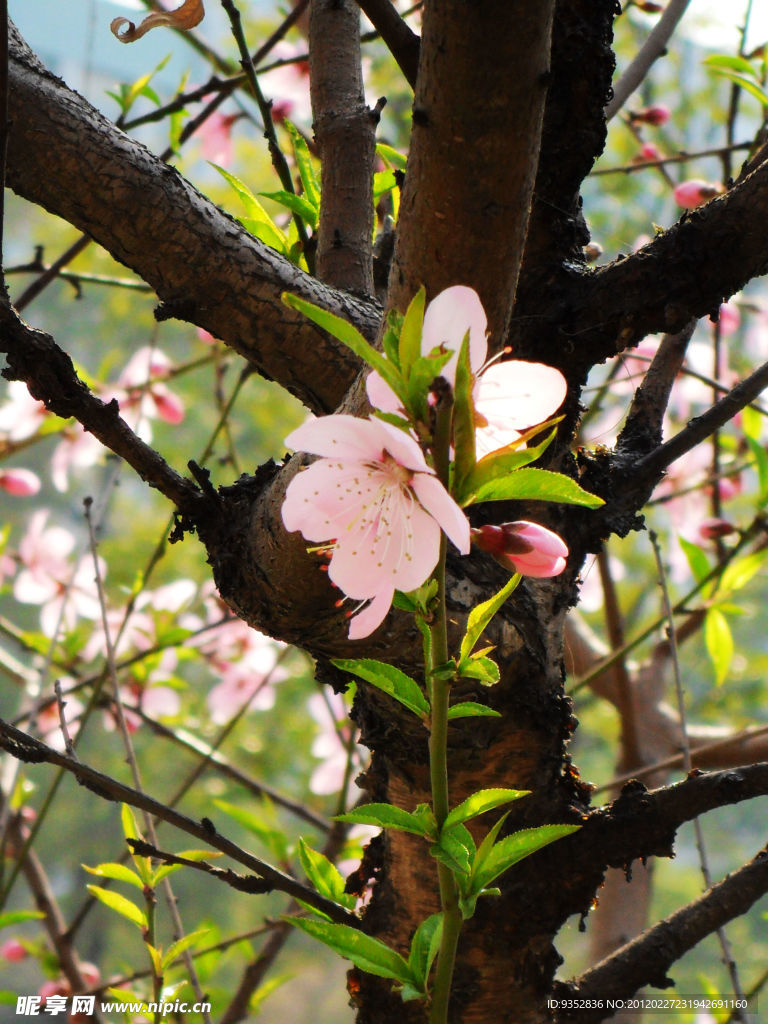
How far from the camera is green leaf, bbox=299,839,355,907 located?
594mm

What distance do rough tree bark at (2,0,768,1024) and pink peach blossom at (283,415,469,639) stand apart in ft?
0.38

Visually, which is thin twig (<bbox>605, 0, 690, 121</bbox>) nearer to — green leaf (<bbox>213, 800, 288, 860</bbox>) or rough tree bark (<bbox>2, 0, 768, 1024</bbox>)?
rough tree bark (<bbox>2, 0, 768, 1024</bbox>)

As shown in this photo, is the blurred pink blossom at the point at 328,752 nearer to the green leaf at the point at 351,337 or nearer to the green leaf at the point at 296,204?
the green leaf at the point at 296,204

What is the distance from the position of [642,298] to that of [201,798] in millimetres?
5212

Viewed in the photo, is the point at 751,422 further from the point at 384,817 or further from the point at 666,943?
the point at 384,817

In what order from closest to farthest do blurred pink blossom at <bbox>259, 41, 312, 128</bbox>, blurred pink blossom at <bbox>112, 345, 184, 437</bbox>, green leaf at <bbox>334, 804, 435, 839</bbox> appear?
green leaf at <bbox>334, 804, 435, 839</bbox>, blurred pink blossom at <bbox>112, 345, 184, 437</bbox>, blurred pink blossom at <bbox>259, 41, 312, 128</bbox>

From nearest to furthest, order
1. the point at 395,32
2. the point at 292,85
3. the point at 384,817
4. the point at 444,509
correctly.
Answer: the point at 444,509
the point at 384,817
the point at 395,32
the point at 292,85

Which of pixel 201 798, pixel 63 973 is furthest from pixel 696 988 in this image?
pixel 63 973

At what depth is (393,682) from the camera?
40 cm

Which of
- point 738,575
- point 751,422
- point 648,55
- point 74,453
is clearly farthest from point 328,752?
point 648,55

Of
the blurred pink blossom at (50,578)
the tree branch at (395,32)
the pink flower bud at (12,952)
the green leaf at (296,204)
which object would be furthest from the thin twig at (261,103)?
the pink flower bud at (12,952)

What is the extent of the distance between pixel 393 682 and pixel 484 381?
135mm

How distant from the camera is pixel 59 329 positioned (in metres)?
9.37

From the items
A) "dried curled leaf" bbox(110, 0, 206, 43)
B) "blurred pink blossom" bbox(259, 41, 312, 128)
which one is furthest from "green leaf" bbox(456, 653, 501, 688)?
"blurred pink blossom" bbox(259, 41, 312, 128)
